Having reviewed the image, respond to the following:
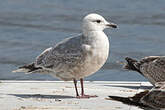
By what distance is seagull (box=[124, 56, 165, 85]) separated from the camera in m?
10.9

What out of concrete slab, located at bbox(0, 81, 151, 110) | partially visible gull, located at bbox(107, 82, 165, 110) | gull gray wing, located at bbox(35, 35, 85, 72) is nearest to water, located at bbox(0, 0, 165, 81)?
concrete slab, located at bbox(0, 81, 151, 110)

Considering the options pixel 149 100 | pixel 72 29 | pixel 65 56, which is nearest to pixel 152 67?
pixel 65 56

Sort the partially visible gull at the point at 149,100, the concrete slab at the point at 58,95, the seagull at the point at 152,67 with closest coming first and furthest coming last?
the partially visible gull at the point at 149,100 → the concrete slab at the point at 58,95 → the seagull at the point at 152,67

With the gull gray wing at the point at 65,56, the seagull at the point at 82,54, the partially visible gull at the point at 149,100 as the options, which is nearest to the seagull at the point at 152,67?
the seagull at the point at 82,54

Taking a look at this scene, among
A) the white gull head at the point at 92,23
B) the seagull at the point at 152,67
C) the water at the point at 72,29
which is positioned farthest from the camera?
A: the water at the point at 72,29

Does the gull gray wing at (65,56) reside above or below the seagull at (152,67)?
above

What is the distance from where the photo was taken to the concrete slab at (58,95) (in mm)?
9430

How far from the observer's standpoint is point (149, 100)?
26.8 ft

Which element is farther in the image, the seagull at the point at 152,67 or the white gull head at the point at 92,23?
the seagull at the point at 152,67

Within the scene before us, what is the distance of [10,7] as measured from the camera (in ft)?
95.6

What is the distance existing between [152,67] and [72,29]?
13.1 metres

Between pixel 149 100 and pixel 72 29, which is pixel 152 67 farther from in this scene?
pixel 72 29

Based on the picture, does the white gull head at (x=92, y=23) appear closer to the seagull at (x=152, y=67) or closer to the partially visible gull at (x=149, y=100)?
the seagull at (x=152, y=67)

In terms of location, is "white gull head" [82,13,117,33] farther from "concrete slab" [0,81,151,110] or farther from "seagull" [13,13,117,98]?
"concrete slab" [0,81,151,110]
